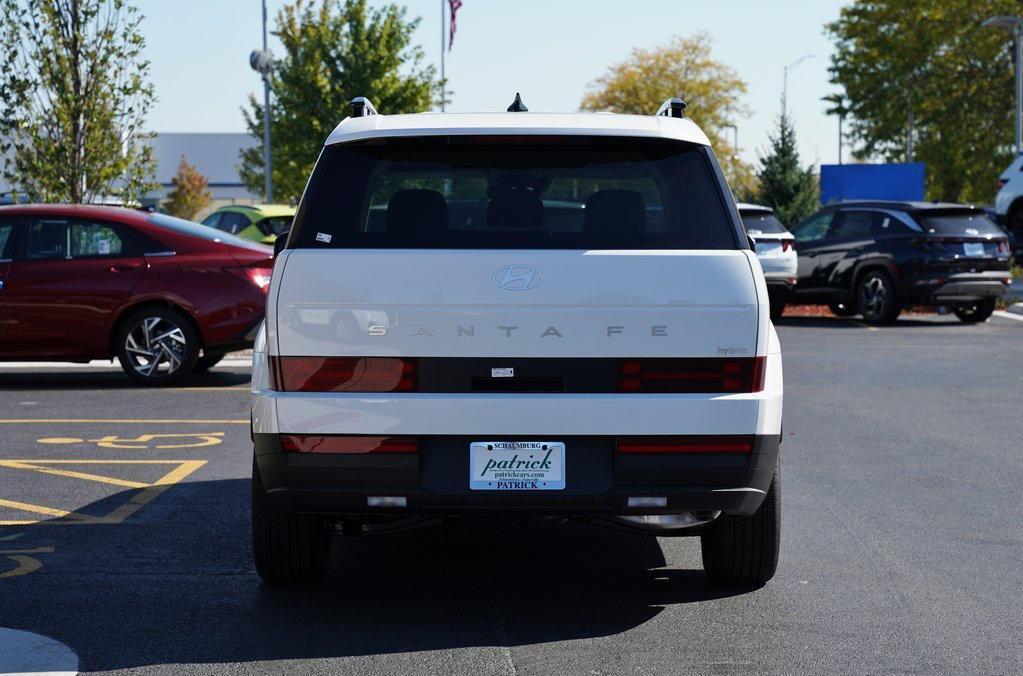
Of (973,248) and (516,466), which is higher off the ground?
(973,248)

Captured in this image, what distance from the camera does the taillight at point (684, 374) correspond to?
5602mm

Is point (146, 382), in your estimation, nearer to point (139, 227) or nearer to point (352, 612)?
point (139, 227)

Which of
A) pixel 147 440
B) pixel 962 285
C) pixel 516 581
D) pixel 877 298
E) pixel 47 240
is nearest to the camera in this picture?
pixel 516 581

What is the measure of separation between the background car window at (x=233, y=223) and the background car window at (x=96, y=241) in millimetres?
9274

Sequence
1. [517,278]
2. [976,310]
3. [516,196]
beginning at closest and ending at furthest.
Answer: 1. [517,278]
2. [516,196]
3. [976,310]

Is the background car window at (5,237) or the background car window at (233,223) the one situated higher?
the background car window at (233,223)

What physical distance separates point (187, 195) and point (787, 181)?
6375 centimetres

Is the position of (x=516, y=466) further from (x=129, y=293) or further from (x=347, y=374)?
(x=129, y=293)

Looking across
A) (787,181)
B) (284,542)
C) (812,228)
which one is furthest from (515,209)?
(787,181)

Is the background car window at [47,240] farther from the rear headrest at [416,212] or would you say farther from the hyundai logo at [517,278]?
the hyundai logo at [517,278]

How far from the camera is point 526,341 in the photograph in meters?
5.57

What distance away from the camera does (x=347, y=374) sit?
221 inches

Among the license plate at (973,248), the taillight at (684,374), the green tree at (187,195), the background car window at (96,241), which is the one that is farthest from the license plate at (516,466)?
the green tree at (187,195)

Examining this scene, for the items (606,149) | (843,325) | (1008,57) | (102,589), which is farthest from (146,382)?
(1008,57)
